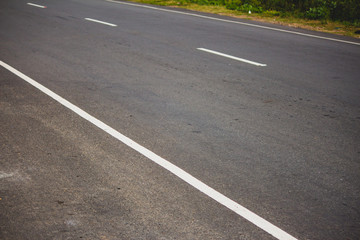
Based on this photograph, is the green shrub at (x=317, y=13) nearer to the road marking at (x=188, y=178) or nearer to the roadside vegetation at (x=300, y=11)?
the roadside vegetation at (x=300, y=11)

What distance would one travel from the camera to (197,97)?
6699 millimetres

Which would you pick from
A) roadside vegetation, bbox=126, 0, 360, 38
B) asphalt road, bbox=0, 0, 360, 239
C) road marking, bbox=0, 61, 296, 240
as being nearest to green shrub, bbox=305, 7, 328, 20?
roadside vegetation, bbox=126, 0, 360, 38

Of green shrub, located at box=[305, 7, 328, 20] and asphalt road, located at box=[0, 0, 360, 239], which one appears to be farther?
green shrub, located at box=[305, 7, 328, 20]

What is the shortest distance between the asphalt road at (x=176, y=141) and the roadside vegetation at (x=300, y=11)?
4908mm

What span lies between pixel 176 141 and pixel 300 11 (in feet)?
45.9

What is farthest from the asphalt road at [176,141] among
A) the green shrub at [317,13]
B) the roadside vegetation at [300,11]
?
the green shrub at [317,13]

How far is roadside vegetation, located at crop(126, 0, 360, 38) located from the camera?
14.8m

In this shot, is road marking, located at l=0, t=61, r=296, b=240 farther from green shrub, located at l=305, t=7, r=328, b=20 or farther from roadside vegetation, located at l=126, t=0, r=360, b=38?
green shrub, located at l=305, t=7, r=328, b=20

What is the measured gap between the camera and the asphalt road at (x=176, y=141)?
11.6ft

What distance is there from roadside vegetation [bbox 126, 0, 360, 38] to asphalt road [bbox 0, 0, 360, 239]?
4.91 meters

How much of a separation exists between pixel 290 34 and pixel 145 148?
9.54m

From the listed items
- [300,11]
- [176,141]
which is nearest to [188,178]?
[176,141]

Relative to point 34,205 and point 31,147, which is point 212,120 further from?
point 34,205

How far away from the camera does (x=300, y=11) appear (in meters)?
17.2
